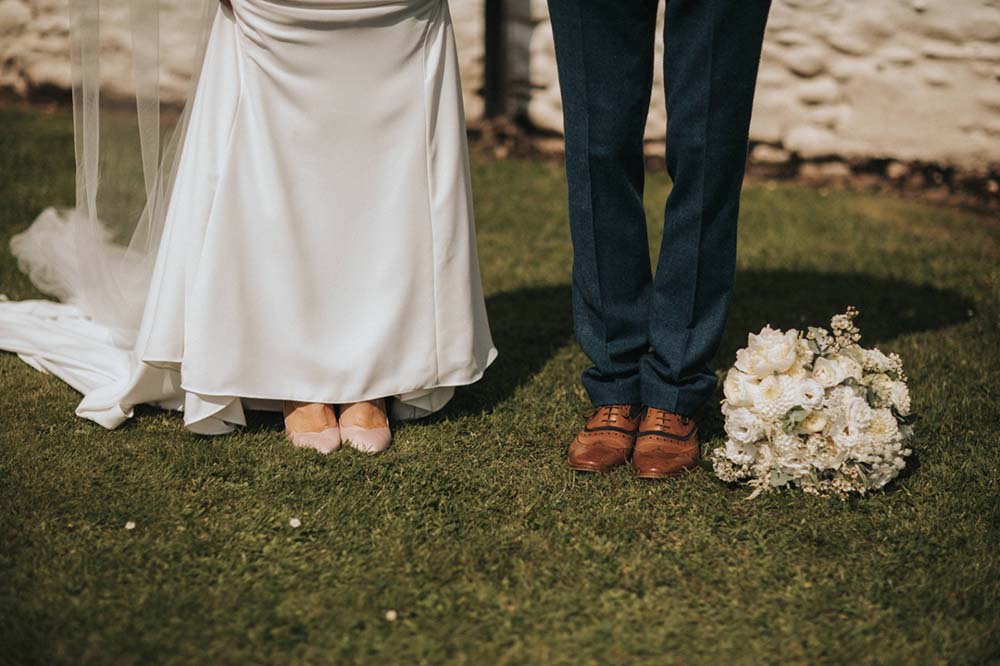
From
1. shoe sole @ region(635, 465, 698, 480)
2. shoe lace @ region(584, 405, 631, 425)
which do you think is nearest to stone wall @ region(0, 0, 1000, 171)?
shoe lace @ region(584, 405, 631, 425)

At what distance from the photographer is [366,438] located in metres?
2.78

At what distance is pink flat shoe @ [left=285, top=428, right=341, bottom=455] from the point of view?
2.74m

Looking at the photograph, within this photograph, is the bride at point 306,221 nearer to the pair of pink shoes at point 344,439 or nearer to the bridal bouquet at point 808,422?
the pair of pink shoes at point 344,439

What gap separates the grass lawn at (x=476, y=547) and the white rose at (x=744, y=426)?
6.3 inches

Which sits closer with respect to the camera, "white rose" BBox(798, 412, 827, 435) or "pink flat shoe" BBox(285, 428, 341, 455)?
"white rose" BBox(798, 412, 827, 435)

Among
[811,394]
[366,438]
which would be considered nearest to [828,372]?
[811,394]

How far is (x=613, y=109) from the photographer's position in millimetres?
2543

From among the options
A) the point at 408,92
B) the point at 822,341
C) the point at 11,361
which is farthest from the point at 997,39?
the point at 11,361

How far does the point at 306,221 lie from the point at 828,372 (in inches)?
55.8

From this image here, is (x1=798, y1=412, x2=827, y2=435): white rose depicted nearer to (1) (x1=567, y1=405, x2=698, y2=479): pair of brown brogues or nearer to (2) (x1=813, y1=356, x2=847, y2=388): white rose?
(2) (x1=813, y1=356, x2=847, y2=388): white rose

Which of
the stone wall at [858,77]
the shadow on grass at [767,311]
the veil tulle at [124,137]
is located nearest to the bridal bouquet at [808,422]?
the shadow on grass at [767,311]

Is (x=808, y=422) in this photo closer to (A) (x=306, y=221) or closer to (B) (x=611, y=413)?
(B) (x=611, y=413)

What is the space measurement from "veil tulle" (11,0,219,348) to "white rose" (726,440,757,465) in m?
1.73

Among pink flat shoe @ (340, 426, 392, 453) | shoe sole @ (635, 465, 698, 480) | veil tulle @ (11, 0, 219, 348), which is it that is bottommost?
shoe sole @ (635, 465, 698, 480)
